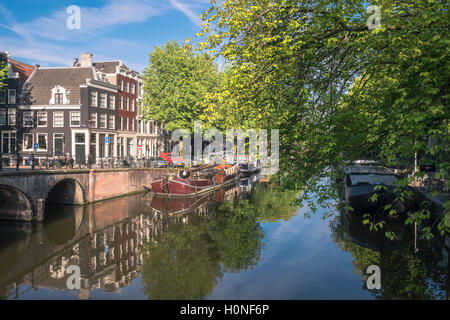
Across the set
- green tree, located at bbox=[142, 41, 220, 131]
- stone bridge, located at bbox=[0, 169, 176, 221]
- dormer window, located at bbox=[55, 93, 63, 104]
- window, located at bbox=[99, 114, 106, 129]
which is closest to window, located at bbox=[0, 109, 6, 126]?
dormer window, located at bbox=[55, 93, 63, 104]

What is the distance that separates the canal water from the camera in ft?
39.3

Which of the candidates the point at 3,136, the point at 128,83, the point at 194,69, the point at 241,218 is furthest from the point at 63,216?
the point at 128,83

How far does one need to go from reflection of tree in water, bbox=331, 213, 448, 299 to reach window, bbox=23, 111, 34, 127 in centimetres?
3683

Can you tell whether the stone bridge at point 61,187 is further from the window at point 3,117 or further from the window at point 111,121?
the window at point 3,117

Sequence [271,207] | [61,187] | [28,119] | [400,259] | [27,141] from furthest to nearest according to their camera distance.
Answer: [28,119]
[27,141]
[61,187]
[271,207]
[400,259]

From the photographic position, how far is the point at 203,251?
1614cm

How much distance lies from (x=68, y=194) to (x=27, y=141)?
59.2 feet

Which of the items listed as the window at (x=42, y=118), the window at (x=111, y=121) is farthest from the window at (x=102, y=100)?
the window at (x=42, y=118)

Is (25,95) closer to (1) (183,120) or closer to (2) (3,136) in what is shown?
(2) (3,136)

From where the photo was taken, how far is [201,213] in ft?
82.8

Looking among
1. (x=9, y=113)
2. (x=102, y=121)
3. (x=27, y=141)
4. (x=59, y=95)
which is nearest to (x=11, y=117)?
(x=9, y=113)

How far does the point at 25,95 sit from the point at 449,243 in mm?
43237

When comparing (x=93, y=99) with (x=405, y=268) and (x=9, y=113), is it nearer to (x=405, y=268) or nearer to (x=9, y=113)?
(x=9, y=113)

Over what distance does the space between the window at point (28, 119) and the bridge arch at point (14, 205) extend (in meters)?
22.4
